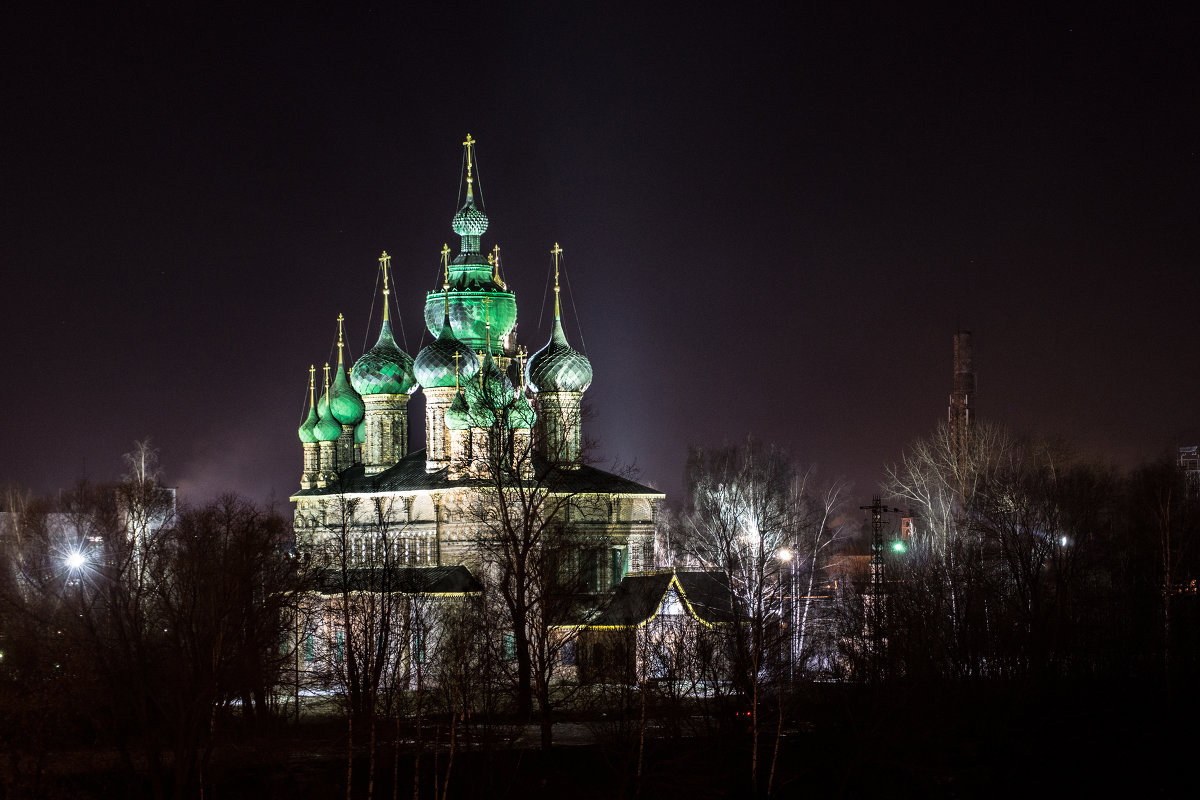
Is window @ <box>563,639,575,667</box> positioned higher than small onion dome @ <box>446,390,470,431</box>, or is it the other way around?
small onion dome @ <box>446,390,470,431</box>

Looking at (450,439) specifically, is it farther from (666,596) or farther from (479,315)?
(666,596)

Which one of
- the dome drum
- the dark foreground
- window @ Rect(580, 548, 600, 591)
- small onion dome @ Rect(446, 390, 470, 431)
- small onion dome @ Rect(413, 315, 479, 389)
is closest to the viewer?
the dark foreground

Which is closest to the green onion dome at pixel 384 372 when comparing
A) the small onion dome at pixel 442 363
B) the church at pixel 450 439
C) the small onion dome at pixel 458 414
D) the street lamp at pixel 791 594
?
the church at pixel 450 439

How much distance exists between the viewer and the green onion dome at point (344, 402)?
133 feet

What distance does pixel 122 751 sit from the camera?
18.2 m

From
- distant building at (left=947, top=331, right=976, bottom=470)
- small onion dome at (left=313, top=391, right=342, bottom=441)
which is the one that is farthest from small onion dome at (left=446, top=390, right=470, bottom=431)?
distant building at (left=947, top=331, right=976, bottom=470)

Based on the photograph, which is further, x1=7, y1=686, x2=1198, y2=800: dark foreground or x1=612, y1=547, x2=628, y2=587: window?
x1=612, y1=547, x2=628, y2=587: window

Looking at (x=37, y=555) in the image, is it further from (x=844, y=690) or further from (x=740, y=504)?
Result: (x=844, y=690)

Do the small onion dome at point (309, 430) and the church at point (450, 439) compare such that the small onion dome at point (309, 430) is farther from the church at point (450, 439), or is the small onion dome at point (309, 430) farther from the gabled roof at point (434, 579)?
the gabled roof at point (434, 579)

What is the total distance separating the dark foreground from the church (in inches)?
306

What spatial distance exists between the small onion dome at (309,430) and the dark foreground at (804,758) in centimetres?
1558

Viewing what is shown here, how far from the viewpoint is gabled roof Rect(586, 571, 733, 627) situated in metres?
27.1

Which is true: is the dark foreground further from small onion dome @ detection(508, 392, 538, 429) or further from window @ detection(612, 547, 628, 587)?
window @ detection(612, 547, 628, 587)

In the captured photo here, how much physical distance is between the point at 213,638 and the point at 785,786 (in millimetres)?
7925
